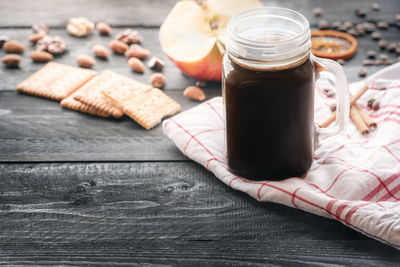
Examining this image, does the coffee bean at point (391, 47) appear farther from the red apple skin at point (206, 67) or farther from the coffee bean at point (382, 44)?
the red apple skin at point (206, 67)

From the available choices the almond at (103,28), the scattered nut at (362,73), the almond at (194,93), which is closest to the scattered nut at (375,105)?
the scattered nut at (362,73)

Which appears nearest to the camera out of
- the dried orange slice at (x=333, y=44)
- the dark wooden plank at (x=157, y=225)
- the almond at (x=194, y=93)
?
the dark wooden plank at (x=157, y=225)

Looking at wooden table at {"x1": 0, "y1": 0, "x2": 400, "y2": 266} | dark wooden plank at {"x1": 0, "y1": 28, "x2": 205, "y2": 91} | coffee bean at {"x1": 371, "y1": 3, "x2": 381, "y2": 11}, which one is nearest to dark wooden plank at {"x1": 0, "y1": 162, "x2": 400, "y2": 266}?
wooden table at {"x1": 0, "y1": 0, "x2": 400, "y2": 266}

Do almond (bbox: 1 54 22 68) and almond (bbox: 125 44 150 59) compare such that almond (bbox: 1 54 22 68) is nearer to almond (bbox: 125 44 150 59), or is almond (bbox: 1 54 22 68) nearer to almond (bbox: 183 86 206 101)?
almond (bbox: 125 44 150 59)

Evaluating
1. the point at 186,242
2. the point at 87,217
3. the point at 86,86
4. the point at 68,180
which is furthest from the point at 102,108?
the point at 186,242

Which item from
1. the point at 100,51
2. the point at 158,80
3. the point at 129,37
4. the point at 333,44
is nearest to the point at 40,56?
the point at 100,51

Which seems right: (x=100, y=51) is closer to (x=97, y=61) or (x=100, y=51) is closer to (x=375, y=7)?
(x=97, y=61)

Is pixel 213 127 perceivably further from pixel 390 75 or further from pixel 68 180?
pixel 390 75
